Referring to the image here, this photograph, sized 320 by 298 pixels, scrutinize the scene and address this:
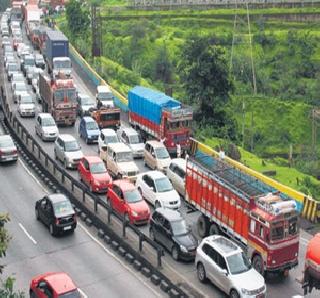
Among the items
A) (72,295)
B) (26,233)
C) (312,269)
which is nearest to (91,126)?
(26,233)

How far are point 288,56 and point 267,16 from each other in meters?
17.9

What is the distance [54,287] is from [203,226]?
903 cm

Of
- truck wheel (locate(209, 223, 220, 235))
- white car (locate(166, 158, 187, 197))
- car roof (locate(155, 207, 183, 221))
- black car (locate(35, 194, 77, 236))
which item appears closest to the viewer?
car roof (locate(155, 207, 183, 221))

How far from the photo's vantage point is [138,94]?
44250 millimetres

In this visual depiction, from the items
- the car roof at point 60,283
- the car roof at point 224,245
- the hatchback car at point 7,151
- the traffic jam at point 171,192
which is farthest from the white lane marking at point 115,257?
the hatchback car at point 7,151

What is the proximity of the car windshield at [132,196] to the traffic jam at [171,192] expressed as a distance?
0.05 meters

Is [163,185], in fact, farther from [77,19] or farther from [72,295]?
[77,19]

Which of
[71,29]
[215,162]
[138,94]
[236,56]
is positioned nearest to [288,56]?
[236,56]

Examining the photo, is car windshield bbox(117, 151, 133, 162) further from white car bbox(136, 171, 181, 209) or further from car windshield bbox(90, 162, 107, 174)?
white car bbox(136, 171, 181, 209)

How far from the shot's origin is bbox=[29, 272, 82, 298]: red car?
67.5 ft

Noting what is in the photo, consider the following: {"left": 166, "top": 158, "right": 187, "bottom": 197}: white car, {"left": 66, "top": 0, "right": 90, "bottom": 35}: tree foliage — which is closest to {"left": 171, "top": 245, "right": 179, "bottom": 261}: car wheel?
{"left": 166, "top": 158, "right": 187, "bottom": 197}: white car

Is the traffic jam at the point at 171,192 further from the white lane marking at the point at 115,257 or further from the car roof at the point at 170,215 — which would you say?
the white lane marking at the point at 115,257

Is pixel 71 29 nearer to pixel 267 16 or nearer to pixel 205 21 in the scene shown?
pixel 205 21

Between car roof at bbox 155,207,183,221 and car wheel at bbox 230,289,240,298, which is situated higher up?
car roof at bbox 155,207,183,221
